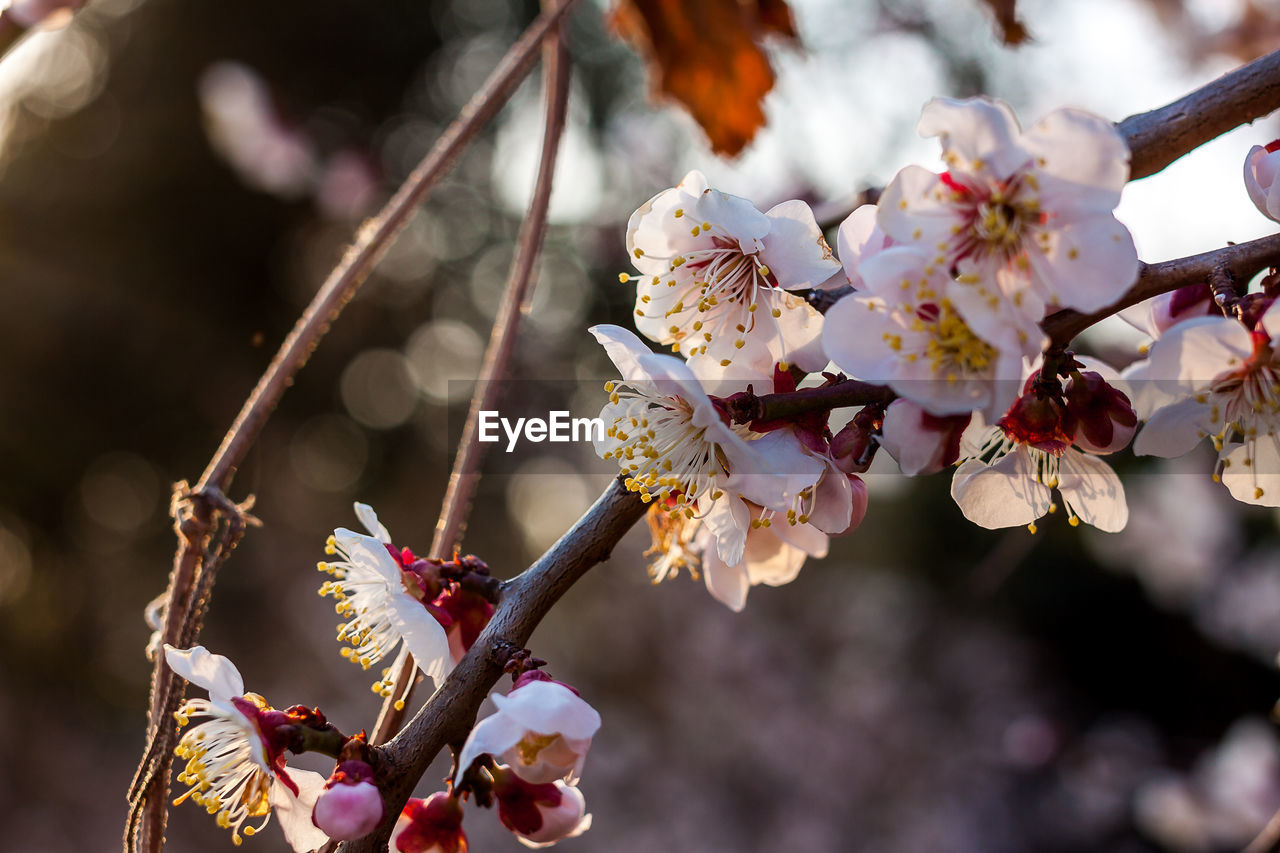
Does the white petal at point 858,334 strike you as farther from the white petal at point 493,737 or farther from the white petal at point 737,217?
the white petal at point 493,737

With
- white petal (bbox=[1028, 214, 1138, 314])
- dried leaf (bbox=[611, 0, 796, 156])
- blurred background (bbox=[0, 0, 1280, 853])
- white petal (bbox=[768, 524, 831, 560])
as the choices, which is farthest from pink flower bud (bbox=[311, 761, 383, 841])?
blurred background (bbox=[0, 0, 1280, 853])

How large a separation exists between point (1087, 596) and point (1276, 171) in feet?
11.2

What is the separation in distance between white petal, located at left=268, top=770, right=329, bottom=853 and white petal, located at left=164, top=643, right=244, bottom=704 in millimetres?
56

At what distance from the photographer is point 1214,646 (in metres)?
3.23

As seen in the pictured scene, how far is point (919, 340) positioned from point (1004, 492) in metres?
0.14

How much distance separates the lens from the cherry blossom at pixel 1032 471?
0.45 meters

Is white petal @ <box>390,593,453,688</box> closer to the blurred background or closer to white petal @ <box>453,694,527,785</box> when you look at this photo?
white petal @ <box>453,694,527,785</box>

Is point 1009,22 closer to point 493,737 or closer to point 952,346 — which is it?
point 952,346

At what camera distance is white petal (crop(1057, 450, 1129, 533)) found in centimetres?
52

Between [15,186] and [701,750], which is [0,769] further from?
[701,750]

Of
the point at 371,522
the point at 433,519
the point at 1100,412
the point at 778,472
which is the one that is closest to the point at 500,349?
the point at 371,522

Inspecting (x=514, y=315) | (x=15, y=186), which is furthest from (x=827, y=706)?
(x=15, y=186)

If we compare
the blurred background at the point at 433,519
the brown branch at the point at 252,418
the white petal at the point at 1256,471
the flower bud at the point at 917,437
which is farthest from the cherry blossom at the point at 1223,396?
the blurred background at the point at 433,519

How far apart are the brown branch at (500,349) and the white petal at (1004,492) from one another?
29 centimetres
